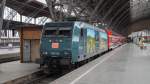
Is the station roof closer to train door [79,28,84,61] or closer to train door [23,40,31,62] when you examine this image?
train door [23,40,31,62]

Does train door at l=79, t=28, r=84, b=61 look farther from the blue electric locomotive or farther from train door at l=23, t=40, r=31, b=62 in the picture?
train door at l=23, t=40, r=31, b=62

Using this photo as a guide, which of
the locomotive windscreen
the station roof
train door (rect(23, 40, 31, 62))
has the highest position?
the station roof

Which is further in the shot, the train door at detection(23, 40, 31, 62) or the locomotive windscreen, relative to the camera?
the train door at detection(23, 40, 31, 62)

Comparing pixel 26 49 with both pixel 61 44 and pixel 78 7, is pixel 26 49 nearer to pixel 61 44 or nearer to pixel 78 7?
pixel 61 44

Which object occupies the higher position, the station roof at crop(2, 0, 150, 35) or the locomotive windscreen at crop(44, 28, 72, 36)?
the station roof at crop(2, 0, 150, 35)

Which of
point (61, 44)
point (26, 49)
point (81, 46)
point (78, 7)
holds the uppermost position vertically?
point (78, 7)

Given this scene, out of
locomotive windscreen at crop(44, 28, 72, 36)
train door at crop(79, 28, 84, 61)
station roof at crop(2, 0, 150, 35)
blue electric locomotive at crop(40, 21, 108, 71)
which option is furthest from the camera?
station roof at crop(2, 0, 150, 35)

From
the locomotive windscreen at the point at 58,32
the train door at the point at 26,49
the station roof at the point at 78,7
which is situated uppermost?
the station roof at the point at 78,7

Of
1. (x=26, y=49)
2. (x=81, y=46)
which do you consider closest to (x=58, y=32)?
(x=81, y=46)

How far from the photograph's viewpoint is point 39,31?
21828 mm

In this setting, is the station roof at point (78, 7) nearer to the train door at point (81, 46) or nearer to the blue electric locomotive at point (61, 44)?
the train door at point (81, 46)

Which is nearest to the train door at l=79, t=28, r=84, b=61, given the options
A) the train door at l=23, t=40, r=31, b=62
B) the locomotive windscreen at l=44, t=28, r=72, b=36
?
the locomotive windscreen at l=44, t=28, r=72, b=36

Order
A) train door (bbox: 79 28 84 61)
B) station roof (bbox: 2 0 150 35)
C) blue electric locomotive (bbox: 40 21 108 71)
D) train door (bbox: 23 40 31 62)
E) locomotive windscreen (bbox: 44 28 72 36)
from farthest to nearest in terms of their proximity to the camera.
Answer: station roof (bbox: 2 0 150 35) → train door (bbox: 23 40 31 62) → train door (bbox: 79 28 84 61) → locomotive windscreen (bbox: 44 28 72 36) → blue electric locomotive (bbox: 40 21 108 71)

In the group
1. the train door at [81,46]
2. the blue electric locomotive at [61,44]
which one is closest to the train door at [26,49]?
the blue electric locomotive at [61,44]
